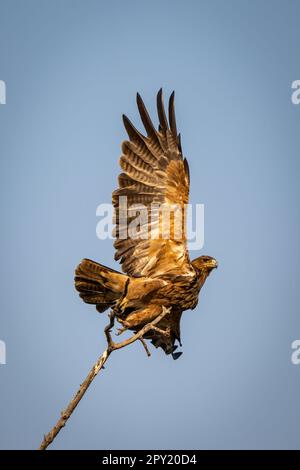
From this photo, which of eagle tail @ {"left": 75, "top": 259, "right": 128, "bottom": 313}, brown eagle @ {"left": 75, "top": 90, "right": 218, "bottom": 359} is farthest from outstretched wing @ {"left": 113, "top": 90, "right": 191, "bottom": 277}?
eagle tail @ {"left": 75, "top": 259, "right": 128, "bottom": 313}

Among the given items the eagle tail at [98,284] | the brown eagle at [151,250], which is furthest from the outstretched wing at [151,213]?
the eagle tail at [98,284]

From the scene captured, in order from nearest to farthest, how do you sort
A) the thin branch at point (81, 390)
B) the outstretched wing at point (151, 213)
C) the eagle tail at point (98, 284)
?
the thin branch at point (81, 390)
the eagle tail at point (98, 284)
the outstretched wing at point (151, 213)

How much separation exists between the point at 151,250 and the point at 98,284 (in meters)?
0.83

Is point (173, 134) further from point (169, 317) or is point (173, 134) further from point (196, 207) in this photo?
point (169, 317)

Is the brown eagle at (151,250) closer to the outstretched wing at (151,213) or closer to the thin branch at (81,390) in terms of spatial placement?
the outstretched wing at (151,213)

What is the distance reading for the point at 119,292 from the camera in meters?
10.2

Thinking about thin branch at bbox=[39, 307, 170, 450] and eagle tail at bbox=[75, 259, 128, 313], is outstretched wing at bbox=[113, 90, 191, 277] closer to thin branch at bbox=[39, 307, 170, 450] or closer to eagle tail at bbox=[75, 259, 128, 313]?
eagle tail at bbox=[75, 259, 128, 313]

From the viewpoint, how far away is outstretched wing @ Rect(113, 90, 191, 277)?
1034 cm

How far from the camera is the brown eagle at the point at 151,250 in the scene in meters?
10.1

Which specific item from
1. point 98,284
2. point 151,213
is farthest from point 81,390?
point 151,213

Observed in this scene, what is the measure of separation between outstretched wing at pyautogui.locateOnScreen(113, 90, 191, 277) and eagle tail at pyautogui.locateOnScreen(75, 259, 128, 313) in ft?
0.85

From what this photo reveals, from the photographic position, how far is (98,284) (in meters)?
10.1

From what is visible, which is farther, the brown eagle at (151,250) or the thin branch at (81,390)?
the brown eagle at (151,250)
